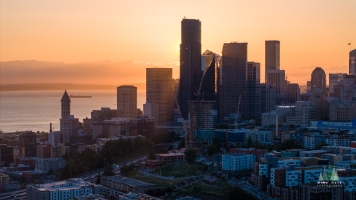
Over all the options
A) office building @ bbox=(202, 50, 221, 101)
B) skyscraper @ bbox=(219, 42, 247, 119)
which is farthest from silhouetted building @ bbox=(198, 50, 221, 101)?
skyscraper @ bbox=(219, 42, 247, 119)

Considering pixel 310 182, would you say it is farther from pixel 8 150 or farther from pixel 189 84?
pixel 189 84

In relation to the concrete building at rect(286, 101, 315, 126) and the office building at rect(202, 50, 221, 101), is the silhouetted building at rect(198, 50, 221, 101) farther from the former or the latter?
the concrete building at rect(286, 101, 315, 126)

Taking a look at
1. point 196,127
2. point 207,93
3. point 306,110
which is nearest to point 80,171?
point 196,127

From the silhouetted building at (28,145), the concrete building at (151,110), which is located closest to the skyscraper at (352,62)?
the concrete building at (151,110)

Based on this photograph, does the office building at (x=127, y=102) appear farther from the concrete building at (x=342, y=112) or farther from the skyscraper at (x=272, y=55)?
the skyscraper at (x=272, y=55)

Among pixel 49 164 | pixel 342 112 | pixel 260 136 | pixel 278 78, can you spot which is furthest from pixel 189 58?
pixel 49 164

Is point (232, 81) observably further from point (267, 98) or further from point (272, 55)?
point (272, 55)
